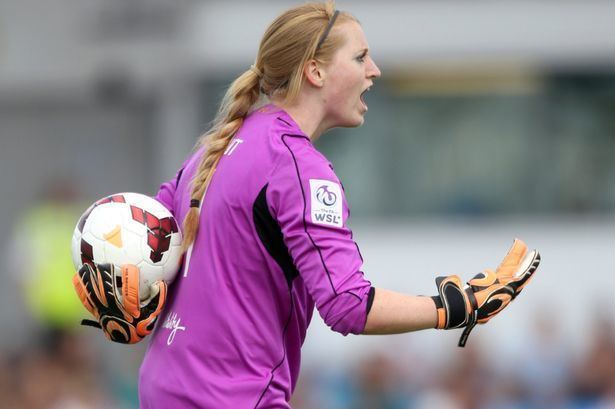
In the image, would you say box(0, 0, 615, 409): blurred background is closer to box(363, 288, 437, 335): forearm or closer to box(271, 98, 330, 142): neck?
box(271, 98, 330, 142): neck

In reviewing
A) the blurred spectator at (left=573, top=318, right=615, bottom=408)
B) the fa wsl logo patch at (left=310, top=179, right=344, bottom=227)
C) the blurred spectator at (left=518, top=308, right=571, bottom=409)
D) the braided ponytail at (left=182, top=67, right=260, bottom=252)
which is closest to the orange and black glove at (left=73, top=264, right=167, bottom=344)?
the braided ponytail at (left=182, top=67, right=260, bottom=252)

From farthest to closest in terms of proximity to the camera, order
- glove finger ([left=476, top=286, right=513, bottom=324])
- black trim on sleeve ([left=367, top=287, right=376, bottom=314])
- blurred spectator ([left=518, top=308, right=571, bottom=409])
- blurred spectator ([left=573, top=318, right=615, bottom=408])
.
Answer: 1. blurred spectator ([left=518, top=308, right=571, bottom=409])
2. blurred spectator ([left=573, top=318, right=615, bottom=408])
3. glove finger ([left=476, top=286, right=513, bottom=324])
4. black trim on sleeve ([left=367, top=287, right=376, bottom=314])

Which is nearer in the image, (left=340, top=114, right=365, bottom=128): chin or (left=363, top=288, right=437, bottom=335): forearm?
(left=363, top=288, right=437, bottom=335): forearm

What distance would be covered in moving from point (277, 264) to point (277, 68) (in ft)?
2.07

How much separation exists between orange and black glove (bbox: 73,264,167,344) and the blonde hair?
0.19 m

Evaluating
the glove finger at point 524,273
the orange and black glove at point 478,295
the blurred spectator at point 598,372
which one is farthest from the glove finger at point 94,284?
the blurred spectator at point 598,372

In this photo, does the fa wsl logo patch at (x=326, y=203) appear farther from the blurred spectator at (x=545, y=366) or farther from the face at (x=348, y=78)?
the blurred spectator at (x=545, y=366)

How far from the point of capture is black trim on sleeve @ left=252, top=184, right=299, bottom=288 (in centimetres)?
434

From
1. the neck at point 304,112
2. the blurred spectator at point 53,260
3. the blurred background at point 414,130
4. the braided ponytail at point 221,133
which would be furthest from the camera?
the blurred background at point 414,130

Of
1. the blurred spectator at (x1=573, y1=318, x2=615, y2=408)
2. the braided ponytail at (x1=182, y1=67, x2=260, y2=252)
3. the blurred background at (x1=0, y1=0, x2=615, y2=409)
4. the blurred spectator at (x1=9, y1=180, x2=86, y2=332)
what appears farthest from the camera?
the blurred background at (x1=0, y1=0, x2=615, y2=409)

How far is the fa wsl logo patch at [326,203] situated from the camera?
4273 millimetres

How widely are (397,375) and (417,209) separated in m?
4.53

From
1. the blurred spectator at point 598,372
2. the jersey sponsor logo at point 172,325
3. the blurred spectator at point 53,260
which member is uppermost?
the jersey sponsor logo at point 172,325

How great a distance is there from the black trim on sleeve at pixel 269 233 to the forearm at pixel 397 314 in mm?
305
